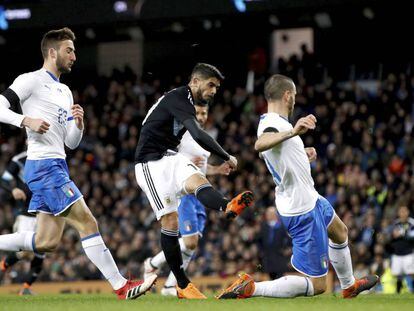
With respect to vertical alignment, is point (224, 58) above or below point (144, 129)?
above

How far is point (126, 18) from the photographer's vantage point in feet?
63.8

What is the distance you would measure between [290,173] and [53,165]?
2.30 meters

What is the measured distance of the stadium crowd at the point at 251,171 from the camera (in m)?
17.6

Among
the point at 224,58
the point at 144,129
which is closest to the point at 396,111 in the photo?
the point at 224,58

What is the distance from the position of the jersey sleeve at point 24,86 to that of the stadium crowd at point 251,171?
27.4 feet

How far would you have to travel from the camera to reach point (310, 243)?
27.0 ft

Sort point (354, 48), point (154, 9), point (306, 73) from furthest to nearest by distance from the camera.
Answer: point (354, 48), point (306, 73), point (154, 9)

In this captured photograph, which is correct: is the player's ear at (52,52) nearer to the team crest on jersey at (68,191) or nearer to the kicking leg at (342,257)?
the team crest on jersey at (68,191)

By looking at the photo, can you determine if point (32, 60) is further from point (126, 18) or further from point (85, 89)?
point (126, 18)

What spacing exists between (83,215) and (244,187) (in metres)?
10.9

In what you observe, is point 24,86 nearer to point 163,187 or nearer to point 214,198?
point 163,187

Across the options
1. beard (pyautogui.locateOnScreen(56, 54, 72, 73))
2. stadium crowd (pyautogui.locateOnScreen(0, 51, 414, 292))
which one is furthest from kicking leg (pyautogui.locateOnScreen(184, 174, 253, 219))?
stadium crowd (pyautogui.locateOnScreen(0, 51, 414, 292))

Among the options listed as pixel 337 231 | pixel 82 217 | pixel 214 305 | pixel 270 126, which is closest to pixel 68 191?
pixel 82 217

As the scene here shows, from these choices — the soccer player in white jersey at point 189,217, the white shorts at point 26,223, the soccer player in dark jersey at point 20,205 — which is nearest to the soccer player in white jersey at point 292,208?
the soccer player in white jersey at point 189,217
